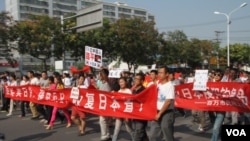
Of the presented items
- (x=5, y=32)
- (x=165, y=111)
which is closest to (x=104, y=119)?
(x=165, y=111)

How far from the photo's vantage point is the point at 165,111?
20.4ft

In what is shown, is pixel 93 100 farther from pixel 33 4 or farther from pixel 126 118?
pixel 33 4

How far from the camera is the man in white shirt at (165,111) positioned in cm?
612

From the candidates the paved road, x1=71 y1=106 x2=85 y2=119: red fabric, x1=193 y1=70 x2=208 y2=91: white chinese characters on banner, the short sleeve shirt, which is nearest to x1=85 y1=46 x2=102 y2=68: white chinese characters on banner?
the paved road

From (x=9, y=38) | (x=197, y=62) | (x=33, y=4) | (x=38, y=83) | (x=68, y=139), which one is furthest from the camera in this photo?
(x=33, y=4)

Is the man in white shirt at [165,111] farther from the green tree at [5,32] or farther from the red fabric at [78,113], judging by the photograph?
the green tree at [5,32]

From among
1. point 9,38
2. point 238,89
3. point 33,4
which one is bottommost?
point 238,89

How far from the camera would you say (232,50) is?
68.8 meters

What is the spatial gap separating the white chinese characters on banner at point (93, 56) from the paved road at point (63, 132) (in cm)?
200

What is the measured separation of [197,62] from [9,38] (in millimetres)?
34961

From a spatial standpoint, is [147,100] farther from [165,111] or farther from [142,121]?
[165,111]

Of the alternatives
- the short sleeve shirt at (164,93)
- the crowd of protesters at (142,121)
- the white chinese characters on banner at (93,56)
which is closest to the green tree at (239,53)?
the crowd of protesters at (142,121)

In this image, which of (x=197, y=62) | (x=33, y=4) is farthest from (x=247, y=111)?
(x=33, y=4)

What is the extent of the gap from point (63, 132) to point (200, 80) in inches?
155
